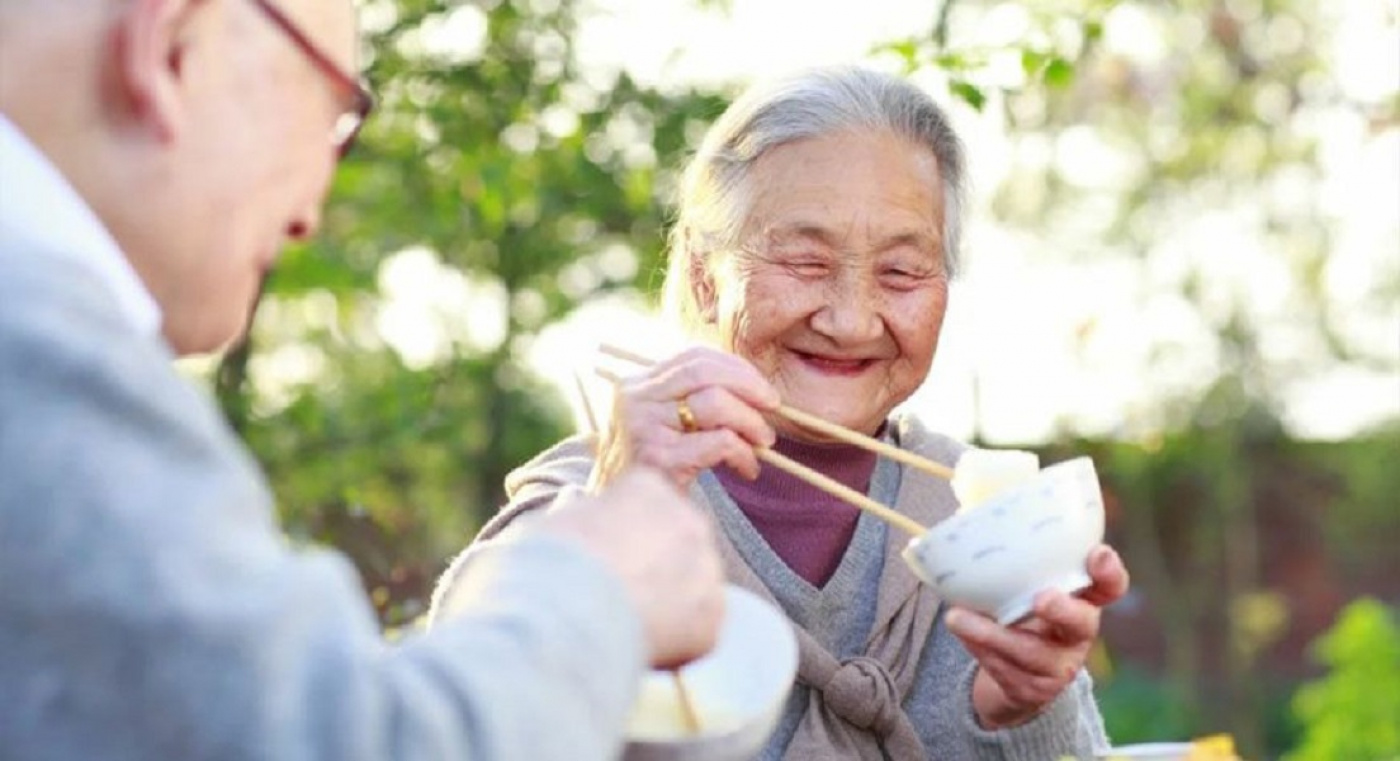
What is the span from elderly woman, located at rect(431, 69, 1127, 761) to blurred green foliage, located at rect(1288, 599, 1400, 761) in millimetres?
4647

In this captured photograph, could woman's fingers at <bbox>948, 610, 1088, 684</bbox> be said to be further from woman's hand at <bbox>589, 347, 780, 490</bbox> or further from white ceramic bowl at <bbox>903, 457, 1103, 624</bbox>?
woman's hand at <bbox>589, 347, 780, 490</bbox>

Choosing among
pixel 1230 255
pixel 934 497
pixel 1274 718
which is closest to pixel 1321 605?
pixel 1274 718

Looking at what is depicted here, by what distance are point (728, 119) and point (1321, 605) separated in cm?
1332

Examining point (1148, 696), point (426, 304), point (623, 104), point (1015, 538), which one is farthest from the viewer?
point (1148, 696)

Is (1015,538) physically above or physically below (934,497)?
above

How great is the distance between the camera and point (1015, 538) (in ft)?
7.66

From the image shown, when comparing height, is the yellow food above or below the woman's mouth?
above

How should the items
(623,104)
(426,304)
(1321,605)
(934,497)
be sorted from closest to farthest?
(934,497) < (623,104) < (426,304) < (1321,605)

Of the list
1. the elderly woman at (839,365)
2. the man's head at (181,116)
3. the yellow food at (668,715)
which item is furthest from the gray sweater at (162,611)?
the elderly woman at (839,365)

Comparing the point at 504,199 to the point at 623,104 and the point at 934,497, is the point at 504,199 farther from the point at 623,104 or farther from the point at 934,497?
the point at 934,497

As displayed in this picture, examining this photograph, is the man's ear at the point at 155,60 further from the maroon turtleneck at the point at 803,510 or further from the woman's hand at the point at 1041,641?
the maroon turtleneck at the point at 803,510

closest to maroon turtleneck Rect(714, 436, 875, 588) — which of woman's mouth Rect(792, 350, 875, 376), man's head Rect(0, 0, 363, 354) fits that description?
woman's mouth Rect(792, 350, 875, 376)

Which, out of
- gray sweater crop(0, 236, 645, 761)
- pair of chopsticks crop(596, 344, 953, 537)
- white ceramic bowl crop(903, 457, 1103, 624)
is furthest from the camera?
pair of chopsticks crop(596, 344, 953, 537)

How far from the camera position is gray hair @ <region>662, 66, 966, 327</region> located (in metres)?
3.13
